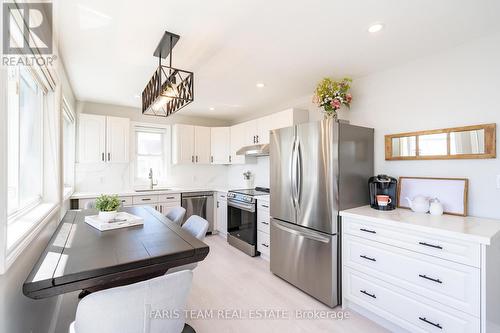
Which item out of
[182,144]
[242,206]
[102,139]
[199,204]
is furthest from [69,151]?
[242,206]

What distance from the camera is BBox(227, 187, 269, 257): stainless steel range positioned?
11.9ft

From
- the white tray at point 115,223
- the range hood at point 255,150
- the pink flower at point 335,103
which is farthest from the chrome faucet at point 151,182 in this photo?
the pink flower at point 335,103

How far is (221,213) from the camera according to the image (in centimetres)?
460

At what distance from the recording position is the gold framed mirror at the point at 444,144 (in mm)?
2010

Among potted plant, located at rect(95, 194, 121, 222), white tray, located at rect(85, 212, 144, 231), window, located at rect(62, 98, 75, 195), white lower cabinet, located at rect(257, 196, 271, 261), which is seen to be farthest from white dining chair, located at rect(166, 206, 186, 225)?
window, located at rect(62, 98, 75, 195)

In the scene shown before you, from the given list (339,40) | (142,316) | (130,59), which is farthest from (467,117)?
(130,59)

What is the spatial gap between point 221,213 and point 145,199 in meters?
1.39

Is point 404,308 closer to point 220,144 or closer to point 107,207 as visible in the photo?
point 107,207

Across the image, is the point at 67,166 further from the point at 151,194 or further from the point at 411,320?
the point at 411,320

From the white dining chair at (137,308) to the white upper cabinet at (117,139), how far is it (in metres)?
3.55

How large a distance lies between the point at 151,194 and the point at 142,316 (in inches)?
131

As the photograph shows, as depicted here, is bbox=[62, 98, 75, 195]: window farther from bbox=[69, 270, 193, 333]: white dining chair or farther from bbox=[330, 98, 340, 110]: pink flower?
bbox=[330, 98, 340, 110]: pink flower

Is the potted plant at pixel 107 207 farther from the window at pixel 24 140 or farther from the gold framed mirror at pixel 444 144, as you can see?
the gold framed mirror at pixel 444 144

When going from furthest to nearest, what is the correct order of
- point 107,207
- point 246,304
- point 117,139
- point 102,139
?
point 117,139 → point 102,139 → point 246,304 → point 107,207
